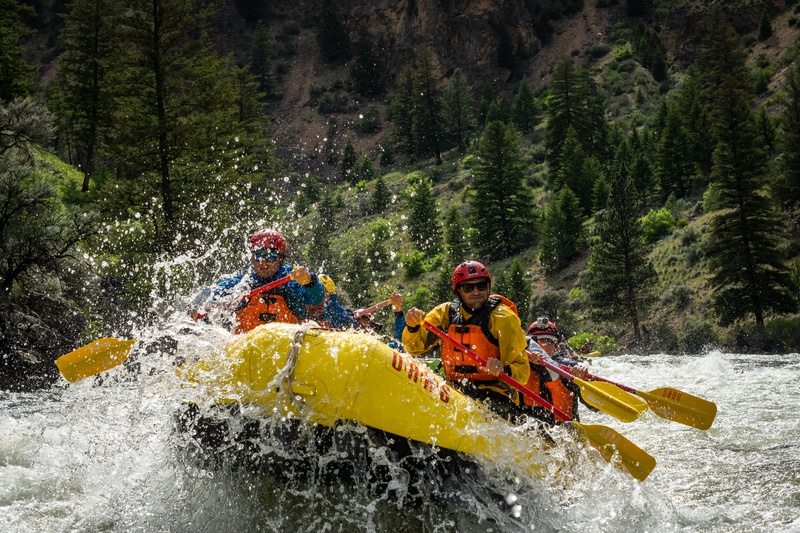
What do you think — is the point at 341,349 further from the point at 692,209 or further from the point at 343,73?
the point at 343,73

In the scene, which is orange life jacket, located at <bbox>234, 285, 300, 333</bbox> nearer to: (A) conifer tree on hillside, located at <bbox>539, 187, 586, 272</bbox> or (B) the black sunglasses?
(B) the black sunglasses

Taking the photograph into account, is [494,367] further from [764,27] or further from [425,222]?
[764,27]

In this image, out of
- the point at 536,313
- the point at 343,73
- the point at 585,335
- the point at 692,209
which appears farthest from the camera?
the point at 343,73

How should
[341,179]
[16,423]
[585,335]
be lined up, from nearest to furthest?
[16,423] → [585,335] → [341,179]

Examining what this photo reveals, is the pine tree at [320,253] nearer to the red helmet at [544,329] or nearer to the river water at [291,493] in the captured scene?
the red helmet at [544,329]

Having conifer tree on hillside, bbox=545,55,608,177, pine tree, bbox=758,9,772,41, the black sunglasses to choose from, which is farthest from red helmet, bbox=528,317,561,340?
pine tree, bbox=758,9,772,41

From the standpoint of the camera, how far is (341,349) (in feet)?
14.2

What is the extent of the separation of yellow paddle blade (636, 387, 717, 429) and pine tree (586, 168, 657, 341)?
2166cm

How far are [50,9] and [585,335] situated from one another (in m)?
110

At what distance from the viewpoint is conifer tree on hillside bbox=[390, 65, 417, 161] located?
6312 cm

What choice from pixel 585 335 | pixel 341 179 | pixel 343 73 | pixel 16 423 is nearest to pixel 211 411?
pixel 16 423

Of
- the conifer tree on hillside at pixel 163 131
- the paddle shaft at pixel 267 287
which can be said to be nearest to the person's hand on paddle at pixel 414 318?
the paddle shaft at pixel 267 287

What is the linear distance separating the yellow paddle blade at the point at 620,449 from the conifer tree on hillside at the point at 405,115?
59.4 m

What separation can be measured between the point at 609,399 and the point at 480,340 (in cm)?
185
